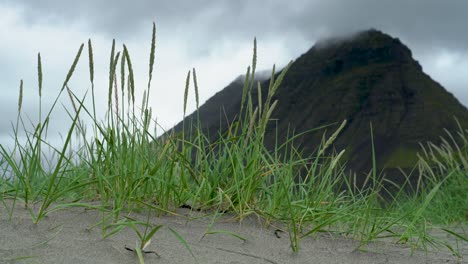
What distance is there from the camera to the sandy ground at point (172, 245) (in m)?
1.60

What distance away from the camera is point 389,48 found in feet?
418

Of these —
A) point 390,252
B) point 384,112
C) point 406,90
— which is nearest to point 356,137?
point 384,112

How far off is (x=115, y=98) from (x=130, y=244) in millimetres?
665

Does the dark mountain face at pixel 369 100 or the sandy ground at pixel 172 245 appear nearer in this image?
the sandy ground at pixel 172 245

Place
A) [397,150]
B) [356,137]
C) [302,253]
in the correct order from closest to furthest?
[302,253]
[397,150]
[356,137]

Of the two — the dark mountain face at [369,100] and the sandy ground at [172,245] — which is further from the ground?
the dark mountain face at [369,100]

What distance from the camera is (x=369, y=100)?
4690 inches

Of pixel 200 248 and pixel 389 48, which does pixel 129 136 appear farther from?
pixel 389 48

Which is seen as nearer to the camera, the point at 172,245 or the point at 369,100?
the point at 172,245

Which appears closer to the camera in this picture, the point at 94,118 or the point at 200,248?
the point at 200,248

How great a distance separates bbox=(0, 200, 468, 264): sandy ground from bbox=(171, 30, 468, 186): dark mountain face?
9865cm

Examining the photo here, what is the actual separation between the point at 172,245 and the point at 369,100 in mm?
121736

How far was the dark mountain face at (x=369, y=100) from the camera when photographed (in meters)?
107

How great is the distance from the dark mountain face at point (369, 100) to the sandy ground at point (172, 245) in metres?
98.7
